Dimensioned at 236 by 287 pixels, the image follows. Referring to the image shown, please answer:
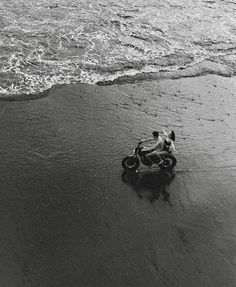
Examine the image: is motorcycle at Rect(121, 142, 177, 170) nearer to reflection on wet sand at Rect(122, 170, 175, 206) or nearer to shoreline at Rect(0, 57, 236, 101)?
reflection on wet sand at Rect(122, 170, 175, 206)

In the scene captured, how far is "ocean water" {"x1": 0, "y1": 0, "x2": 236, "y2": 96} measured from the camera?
19.4 meters

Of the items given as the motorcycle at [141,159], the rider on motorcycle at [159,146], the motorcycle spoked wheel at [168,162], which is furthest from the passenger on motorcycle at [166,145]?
the motorcycle spoked wheel at [168,162]

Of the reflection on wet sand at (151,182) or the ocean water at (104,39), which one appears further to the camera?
the ocean water at (104,39)

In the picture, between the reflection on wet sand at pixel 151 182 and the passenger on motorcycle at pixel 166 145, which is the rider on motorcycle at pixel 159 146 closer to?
the passenger on motorcycle at pixel 166 145

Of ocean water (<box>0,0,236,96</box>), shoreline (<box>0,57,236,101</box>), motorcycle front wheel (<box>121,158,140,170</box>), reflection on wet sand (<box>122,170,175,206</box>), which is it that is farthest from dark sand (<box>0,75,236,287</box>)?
ocean water (<box>0,0,236,96</box>)

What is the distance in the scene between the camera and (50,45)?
21.9 metres

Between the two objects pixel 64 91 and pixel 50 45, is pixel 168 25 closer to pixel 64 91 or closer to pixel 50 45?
pixel 50 45

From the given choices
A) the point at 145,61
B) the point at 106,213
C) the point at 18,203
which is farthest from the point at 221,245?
the point at 145,61

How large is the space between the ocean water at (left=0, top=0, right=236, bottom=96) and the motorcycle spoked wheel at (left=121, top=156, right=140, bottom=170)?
6.85 metres

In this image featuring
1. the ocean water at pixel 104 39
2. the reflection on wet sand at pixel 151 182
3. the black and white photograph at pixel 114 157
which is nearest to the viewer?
the black and white photograph at pixel 114 157

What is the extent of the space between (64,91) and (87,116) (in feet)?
7.94

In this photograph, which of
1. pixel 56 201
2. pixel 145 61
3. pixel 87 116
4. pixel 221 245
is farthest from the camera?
pixel 145 61

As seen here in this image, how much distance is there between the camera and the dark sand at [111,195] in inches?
399

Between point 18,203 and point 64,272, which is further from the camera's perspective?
point 18,203
